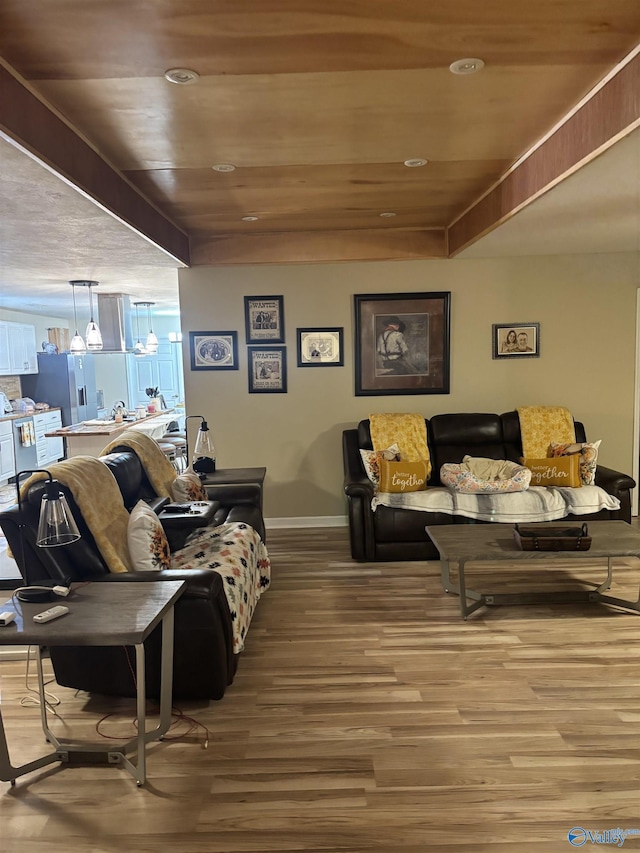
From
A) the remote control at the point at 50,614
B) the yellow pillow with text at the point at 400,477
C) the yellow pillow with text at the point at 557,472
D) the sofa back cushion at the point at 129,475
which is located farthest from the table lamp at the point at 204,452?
the yellow pillow with text at the point at 557,472

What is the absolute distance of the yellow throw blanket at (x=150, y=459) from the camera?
4.05 m

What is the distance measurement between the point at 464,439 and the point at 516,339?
3.55ft

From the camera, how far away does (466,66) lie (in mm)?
2268

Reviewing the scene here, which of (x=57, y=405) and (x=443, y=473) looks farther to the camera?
(x=57, y=405)

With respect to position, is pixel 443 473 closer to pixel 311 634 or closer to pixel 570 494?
pixel 570 494

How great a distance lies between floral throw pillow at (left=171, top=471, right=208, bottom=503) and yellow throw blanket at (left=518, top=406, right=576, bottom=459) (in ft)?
9.00

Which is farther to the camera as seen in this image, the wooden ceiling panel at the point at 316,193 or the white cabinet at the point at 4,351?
the white cabinet at the point at 4,351

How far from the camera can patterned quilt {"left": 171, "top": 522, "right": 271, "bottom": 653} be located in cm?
314

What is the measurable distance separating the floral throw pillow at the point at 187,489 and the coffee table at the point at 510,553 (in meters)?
1.59

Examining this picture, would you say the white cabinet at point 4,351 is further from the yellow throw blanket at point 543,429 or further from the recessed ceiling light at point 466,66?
the recessed ceiling light at point 466,66

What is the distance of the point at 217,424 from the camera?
5.80 meters

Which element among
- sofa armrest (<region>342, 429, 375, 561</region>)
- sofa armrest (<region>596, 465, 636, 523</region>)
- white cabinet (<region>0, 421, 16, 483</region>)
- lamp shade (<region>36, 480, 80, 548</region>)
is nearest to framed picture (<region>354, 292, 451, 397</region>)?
sofa armrest (<region>342, 429, 375, 561</region>)

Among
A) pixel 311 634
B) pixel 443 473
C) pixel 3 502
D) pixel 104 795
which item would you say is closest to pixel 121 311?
pixel 3 502

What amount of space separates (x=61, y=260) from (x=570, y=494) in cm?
446
